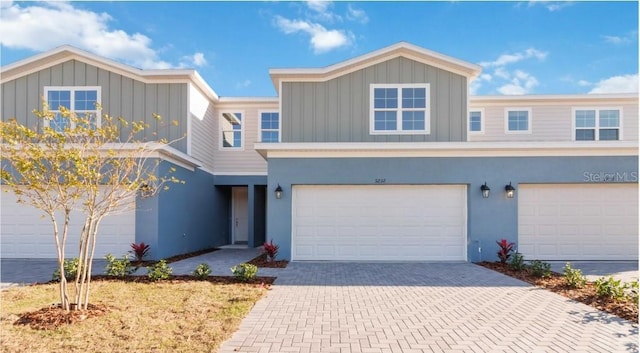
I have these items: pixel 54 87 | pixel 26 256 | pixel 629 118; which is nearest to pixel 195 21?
pixel 54 87

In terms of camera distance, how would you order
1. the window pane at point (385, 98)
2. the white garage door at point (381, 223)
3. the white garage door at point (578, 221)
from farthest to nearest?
1. the window pane at point (385, 98)
2. the white garage door at point (381, 223)
3. the white garage door at point (578, 221)

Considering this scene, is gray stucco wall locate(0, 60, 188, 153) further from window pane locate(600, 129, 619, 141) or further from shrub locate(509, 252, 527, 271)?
window pane locate(600, 129, 619, 141)

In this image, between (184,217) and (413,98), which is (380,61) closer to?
(413,98)

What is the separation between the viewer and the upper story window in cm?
1560

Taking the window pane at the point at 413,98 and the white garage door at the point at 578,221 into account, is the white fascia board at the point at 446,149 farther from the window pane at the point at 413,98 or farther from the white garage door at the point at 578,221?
the window pane at the point at 413,98

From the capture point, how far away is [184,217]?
41.1 feet

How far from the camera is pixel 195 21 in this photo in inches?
456

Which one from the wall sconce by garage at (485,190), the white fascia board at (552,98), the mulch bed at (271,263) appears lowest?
the mulch bed at (271,263)

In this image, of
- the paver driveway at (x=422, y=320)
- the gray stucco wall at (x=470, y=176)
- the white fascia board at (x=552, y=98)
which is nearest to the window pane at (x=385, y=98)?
the gray stucco wall at (x=470, y=176)

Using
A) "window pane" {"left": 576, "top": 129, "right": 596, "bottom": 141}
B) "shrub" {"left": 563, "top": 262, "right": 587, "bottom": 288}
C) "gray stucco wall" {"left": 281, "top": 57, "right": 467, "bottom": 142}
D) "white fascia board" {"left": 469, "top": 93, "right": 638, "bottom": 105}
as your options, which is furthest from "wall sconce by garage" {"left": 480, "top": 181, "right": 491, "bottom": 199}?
"window pane" {"left": 576, "top": 129, "right": 596, "bottom": 141}

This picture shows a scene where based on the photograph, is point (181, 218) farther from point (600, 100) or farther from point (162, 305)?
point (600, 100)

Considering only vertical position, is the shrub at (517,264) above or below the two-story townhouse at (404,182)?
below

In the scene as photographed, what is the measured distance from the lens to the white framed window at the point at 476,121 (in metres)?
15.3

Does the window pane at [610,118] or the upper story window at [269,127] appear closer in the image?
the window pane at [610,118]
